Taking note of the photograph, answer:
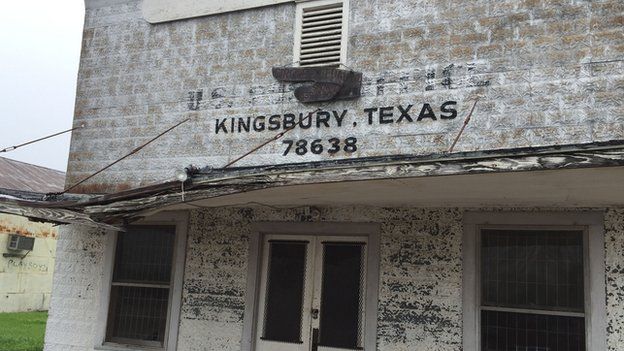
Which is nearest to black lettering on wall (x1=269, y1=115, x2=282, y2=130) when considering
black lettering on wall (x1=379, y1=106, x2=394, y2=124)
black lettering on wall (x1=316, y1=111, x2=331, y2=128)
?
black lettering on wall (x1=316, y1=111, x2=331, y2=128)

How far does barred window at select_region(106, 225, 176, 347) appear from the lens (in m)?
8.23

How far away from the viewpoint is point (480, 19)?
22.4 ft

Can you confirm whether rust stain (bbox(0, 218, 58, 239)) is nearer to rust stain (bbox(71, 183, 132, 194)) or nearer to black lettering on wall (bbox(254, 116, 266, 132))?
rust stain (bbox(71, 183, 132, 194))

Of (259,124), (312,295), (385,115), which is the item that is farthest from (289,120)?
(312,295)

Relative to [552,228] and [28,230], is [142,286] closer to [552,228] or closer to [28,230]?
[552,228]

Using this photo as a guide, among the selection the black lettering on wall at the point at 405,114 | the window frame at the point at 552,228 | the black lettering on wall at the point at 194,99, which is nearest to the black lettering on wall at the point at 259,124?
the black lettering on wall at the point at 194,99

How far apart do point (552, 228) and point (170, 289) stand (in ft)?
15.2

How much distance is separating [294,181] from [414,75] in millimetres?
2322

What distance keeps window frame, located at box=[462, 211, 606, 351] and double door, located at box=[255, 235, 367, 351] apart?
1196 mm

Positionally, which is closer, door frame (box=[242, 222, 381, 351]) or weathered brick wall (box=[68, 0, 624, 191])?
weathered brick wall (box=[68, 0, 624, 191])

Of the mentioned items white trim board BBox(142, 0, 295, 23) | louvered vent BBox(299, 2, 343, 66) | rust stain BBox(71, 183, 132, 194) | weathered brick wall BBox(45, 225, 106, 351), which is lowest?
weathered brick wall BBox(45, 225, 106, 351)

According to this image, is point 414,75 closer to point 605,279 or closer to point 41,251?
point 605,279

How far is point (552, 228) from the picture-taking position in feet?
21.1

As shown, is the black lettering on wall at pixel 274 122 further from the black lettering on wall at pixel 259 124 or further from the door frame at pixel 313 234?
the door frame at pixel 313 234
